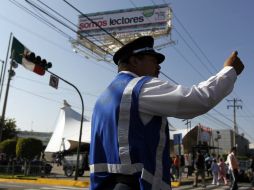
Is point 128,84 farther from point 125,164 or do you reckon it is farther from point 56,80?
point 56,80

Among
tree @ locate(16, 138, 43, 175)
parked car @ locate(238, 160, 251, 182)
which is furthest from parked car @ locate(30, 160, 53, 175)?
parked car @ locate(238, 160, 251, 182)

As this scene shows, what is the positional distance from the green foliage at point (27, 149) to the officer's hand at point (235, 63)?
88.0ft

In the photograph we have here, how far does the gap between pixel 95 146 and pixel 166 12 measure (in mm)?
36571

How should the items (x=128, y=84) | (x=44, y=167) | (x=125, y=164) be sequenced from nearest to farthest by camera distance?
(x=125, y=164), (x=128, y=84), (x=44, y=167)

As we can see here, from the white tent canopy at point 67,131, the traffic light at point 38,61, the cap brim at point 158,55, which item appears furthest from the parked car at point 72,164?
the cap brim at point 158,55

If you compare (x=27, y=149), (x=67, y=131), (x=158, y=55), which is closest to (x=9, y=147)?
(x=27, y=149)

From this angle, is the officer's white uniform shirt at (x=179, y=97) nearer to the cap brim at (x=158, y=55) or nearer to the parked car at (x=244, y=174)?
the cap brim at (x=158, y=55)

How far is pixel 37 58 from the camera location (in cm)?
1681

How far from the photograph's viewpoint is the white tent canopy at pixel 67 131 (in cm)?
4050

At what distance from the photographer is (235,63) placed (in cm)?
222

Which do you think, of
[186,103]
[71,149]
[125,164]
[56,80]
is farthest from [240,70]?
[71,149]

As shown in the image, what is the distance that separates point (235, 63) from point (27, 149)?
26932 mm

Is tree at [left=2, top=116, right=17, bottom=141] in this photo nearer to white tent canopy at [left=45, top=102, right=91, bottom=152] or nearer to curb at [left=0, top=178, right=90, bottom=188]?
white tent canopy at [left=45, top=102, right=91, bottom=152]

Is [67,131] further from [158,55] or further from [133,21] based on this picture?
[158,55]
